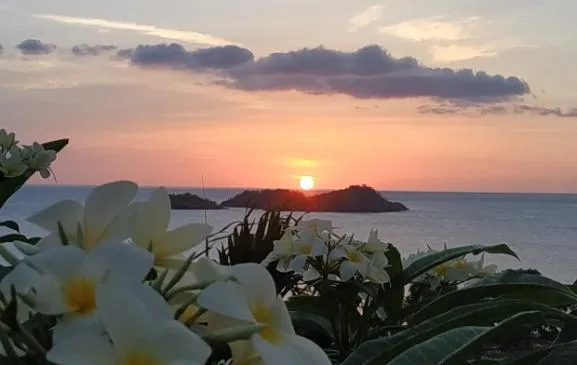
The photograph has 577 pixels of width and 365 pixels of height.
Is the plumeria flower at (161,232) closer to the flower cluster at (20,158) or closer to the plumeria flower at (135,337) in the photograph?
the plumeria flower at (135,337)

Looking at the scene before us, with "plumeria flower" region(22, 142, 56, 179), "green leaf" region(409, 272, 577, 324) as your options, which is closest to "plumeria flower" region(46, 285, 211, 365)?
"green leaf" region(409, 272, 577, 324)

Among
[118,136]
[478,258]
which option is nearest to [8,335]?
[478,258]

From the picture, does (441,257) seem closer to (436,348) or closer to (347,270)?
(347,270)

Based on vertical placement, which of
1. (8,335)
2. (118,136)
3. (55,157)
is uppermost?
A: (8,335)

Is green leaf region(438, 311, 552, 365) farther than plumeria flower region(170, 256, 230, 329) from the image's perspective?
Yes

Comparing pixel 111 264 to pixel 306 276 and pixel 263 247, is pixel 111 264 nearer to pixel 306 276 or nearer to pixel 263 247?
pixel 306 276

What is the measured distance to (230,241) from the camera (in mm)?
2439

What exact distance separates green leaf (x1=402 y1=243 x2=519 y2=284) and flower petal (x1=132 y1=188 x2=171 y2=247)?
87 cm

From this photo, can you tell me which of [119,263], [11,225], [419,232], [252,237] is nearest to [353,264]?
[119,263]

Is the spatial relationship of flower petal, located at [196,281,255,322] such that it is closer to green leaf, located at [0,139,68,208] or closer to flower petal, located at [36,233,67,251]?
flower petal, located at [36,233,67,251]

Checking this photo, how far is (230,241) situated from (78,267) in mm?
2030

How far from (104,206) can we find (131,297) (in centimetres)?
12

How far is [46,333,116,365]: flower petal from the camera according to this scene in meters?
0.35

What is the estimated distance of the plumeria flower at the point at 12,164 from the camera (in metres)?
2.16
